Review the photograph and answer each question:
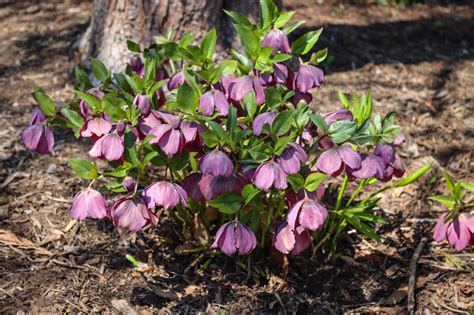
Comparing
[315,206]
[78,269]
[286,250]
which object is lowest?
[78,269]

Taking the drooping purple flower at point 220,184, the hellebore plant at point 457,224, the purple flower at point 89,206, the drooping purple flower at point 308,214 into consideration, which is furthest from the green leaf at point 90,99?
Result: the hellebore plant at point 457,224

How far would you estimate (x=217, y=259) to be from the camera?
6.59 ft

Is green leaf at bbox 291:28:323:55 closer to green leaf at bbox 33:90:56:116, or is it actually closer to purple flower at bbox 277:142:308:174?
purple flower at bbox 277:142:308:174

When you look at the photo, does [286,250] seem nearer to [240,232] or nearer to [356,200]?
[240,232]

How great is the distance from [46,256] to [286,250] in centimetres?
78

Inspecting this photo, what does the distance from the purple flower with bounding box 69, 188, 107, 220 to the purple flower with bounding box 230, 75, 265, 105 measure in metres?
0.41

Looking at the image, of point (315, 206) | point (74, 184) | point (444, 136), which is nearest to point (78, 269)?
point (74, 184)

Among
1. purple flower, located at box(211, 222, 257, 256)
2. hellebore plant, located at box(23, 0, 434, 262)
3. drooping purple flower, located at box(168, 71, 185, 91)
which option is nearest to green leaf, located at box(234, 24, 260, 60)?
hellebore plant, located at box(23, 0, 434, 262)

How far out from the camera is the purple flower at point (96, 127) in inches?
62.6

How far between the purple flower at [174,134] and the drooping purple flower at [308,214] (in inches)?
11.6

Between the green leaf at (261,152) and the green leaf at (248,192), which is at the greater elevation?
the green leaf at (261,152)

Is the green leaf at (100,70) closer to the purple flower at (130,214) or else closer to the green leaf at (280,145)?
the purple flower at (130,214)

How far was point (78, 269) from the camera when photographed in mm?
1938

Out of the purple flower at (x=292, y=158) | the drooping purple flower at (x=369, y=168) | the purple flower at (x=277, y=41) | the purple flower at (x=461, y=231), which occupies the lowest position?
the purple flower at (x=461, y=231)
